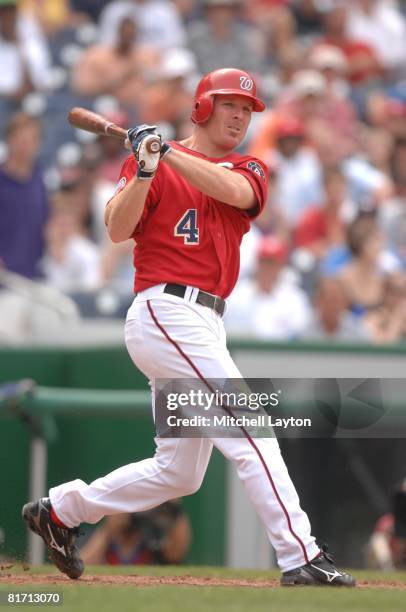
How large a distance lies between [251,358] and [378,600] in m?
3.62

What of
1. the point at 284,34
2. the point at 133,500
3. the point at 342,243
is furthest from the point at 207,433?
the point at 284,34

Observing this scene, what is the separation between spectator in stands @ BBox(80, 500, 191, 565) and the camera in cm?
737

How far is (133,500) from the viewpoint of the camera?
5.18 meters

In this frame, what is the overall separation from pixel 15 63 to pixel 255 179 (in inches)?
295

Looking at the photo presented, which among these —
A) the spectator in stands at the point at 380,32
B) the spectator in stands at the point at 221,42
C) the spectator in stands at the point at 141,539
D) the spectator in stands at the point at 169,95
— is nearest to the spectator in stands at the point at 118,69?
the spectator in stands at the point at 169,95

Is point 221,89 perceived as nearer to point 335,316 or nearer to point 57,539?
point 57,539

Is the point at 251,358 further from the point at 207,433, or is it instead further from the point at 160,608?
the point at 160,608

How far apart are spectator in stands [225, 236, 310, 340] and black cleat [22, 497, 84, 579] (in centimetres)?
463

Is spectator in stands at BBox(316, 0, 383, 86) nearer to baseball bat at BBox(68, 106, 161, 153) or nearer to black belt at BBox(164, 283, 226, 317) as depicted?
baseball bat at BBox(68, 106, 161, 153)

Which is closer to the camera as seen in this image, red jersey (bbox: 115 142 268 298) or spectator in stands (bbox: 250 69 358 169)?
red jersey (bbox: 115 142 268 298)

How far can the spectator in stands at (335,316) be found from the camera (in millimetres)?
9492

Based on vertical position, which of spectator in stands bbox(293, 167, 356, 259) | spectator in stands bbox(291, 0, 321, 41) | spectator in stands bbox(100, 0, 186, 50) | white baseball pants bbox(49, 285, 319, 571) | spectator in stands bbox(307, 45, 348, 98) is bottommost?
white baseball pants bbox(49, 285, 319, 571)

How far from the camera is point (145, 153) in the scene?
15.8 ft

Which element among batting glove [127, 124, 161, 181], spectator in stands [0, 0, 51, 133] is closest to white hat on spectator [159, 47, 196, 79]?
spectator in stands [0, 0, 51, 133]
